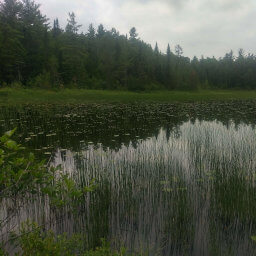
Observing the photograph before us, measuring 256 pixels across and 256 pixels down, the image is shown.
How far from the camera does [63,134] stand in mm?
12820

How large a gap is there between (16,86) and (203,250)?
39098 mm

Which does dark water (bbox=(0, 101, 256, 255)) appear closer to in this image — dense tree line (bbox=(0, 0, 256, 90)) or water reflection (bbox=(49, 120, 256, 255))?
water reflection (bbox=(49, 120, 256, 255))

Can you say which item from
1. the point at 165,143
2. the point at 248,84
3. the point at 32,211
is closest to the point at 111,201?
the point at 32,211

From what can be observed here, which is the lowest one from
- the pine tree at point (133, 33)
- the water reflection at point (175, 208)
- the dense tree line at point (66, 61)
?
the water reflection at point (175, 208)

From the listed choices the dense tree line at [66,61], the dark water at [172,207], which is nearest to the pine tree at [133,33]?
the dense tree line at [66,61]

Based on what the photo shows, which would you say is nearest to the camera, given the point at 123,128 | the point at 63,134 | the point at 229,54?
the point at 63,134

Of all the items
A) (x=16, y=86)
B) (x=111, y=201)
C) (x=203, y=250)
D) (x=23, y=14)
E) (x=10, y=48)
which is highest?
(x=23, y=14)

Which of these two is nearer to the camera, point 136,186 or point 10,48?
point 136,186

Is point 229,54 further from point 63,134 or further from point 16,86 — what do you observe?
point 63,134

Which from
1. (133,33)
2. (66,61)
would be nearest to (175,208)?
(66,61)

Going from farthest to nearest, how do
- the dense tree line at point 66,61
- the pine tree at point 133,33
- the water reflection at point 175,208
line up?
the pine tree at point 133,33 < the dense tree line at point 66,61 < the water reflection at point 175,208

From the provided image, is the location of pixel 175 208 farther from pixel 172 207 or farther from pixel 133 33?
pixel 133 33

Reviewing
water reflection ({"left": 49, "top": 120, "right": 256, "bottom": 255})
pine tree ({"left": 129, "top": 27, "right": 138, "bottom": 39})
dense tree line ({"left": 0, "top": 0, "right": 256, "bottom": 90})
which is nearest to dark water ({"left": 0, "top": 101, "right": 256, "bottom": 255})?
water reflection ({"left": 49, "top": 120, "right": 256, "bottom": 255})

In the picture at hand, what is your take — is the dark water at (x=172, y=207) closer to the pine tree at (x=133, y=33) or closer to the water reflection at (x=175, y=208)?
the water reflection at (x=175, y=208)
